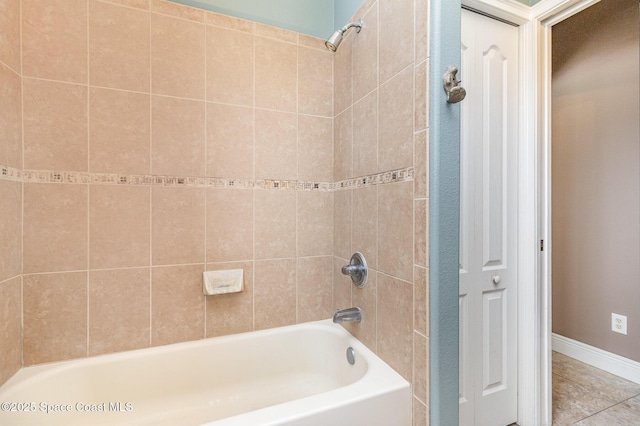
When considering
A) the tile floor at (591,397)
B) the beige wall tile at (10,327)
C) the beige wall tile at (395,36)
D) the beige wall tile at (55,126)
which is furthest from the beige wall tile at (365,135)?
the tile floor at (591,397)

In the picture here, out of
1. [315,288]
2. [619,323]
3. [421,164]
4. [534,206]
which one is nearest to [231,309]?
[315,288]

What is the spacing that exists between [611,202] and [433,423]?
7.04ft

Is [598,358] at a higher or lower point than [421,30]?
lower

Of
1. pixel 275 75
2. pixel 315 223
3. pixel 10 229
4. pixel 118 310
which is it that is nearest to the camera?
pixel 10 229

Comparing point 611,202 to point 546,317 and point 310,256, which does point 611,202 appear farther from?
point 310,256

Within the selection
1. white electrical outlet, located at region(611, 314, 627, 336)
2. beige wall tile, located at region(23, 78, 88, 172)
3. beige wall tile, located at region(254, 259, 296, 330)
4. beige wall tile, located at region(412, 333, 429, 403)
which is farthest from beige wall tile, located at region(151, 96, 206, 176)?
white electrical outlet, located at region(611, 314, 627, 336)

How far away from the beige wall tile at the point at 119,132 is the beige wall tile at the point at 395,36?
3.56 feet

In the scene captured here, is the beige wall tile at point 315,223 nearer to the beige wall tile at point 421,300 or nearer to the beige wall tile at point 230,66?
the beige wall tile at point 230,66

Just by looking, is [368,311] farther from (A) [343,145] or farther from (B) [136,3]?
(B) [136,3]

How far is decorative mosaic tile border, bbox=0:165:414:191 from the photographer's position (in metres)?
1.07

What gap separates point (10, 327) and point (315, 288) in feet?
4.17

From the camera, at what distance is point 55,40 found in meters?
1.13

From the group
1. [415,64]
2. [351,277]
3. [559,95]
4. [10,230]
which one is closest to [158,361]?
[10,230]

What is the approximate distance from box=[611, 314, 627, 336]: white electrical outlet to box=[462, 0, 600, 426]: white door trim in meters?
0.99
